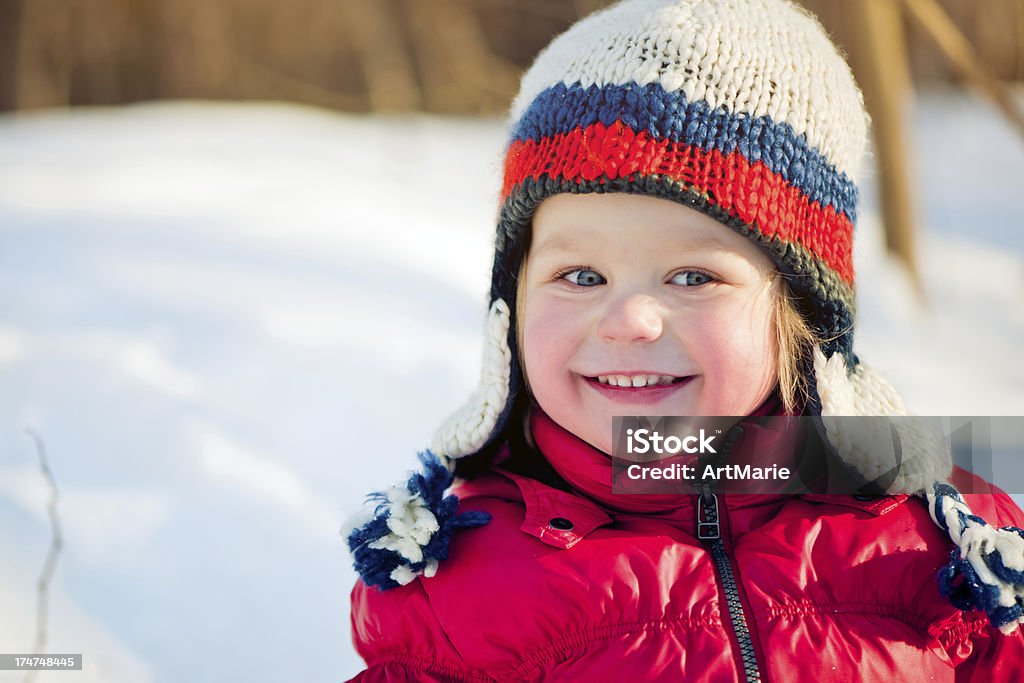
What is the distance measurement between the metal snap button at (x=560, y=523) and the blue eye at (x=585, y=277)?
1.06ft

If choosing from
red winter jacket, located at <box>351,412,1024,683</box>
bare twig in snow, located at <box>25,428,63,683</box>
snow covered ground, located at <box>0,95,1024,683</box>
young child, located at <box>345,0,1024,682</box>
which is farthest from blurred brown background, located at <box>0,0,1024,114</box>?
red winter jacket, located at <box>351,412,1024,683</box>

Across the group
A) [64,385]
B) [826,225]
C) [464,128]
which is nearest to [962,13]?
[464,128]

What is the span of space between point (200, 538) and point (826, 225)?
1157mm

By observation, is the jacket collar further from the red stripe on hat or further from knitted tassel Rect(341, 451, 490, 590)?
the red stripe on hat

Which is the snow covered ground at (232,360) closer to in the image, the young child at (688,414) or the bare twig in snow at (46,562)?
the bare twig in snow at (46,562)

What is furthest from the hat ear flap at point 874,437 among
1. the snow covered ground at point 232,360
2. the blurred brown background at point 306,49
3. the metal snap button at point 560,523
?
the blurred brown background at point 306,49

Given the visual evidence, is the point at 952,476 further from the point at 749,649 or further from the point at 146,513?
the point at 146,513

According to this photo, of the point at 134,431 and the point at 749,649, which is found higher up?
the point at 134,431

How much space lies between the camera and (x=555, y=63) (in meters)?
1.36

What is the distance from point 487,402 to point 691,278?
36 cm

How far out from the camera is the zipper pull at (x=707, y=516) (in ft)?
4.21

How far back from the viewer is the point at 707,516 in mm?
1296

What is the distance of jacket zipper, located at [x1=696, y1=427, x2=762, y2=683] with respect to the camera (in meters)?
1.15

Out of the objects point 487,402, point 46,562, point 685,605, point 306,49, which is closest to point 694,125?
point 487,402
